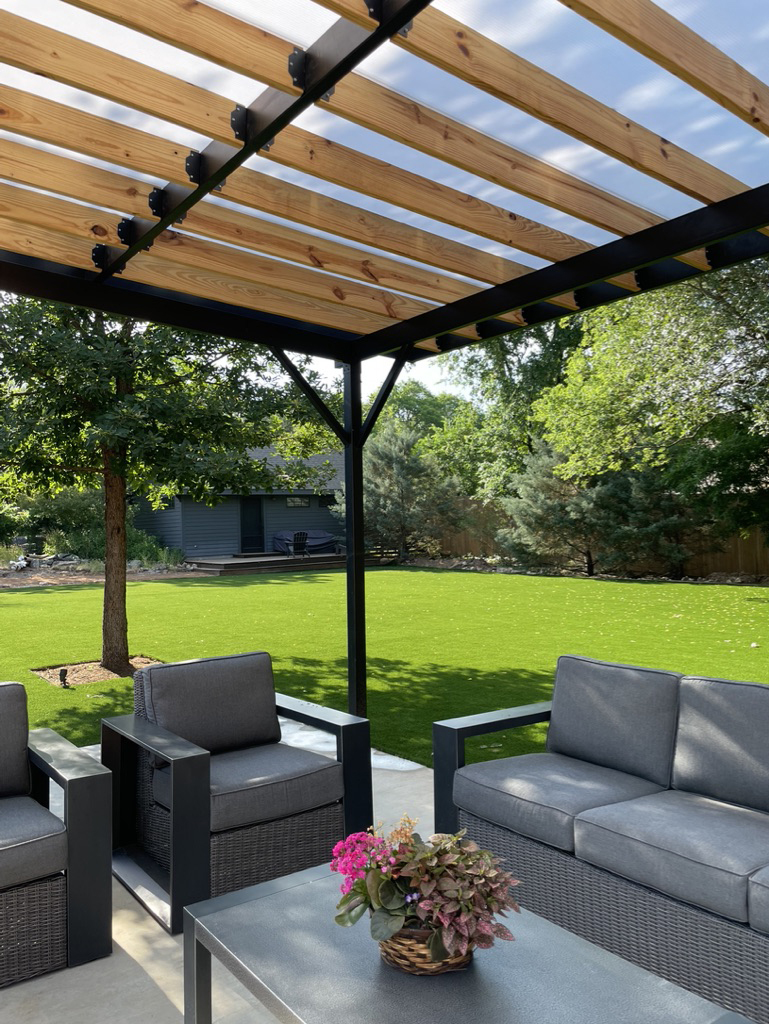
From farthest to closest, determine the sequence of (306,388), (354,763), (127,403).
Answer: (127,403) < (306,388) < (354,763)

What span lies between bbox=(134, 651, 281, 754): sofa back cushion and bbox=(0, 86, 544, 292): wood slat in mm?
1980

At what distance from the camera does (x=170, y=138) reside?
2.95m

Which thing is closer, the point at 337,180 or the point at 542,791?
the point at 542,791

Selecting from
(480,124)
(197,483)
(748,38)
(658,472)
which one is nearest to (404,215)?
(480,124)

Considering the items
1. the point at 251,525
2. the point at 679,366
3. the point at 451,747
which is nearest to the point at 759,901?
the point at 451,747

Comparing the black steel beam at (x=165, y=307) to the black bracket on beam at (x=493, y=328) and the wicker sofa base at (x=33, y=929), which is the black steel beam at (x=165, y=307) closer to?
the black bracket on beam at (x=493, y=328)

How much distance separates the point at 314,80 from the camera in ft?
7.91

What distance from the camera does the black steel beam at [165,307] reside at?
12.7 ft

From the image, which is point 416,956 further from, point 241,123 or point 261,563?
point 261,563

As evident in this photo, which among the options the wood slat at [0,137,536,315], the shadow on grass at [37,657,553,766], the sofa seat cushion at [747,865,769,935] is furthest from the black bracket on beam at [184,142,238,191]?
the shadow on grass at [37,657,553,766]

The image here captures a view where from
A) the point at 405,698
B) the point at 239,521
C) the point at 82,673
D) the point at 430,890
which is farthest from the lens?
the point at 239,521

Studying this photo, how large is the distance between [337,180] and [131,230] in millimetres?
1009

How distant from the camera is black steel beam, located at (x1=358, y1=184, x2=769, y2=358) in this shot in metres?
3.33

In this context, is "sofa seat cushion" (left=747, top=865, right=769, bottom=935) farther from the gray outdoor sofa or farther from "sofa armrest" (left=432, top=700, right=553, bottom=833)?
"sofa armrest" (left=432, top=700, right=553, bottom=833)
